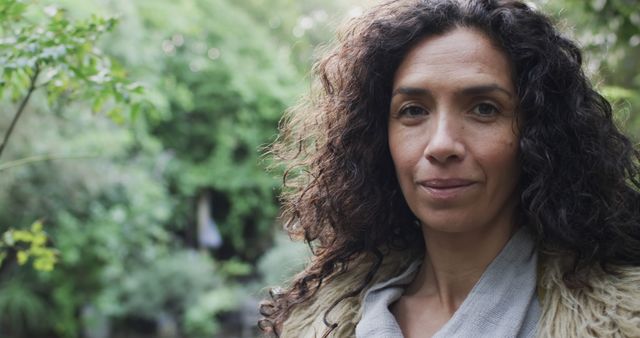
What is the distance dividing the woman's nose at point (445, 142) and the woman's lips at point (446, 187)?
0.05 meters

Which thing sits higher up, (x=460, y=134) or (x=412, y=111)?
(x=412, y=111)

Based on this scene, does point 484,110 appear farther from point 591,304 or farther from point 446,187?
point 591,304

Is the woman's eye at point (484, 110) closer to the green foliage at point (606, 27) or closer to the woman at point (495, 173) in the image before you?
the woman at point (495, 173)

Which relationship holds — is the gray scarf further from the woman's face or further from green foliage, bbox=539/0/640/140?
green foliage, bbox=539/0/640/140

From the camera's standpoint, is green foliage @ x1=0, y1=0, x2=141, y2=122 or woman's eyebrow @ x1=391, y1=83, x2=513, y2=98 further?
green foliage @ x1=0, y1=0, x2=141, y2=122

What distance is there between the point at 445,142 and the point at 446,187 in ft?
0.37

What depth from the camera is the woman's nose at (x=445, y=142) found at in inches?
69.6

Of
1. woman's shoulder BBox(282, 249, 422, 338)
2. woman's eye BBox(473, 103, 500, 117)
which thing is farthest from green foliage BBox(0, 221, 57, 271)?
woman's eye BBox(473, 103, 500, 117)

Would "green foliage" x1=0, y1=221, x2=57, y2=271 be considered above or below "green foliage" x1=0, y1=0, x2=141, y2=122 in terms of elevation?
below

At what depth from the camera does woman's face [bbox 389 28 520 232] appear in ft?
5.86

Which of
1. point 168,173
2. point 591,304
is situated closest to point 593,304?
point 591,304

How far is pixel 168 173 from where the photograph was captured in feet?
49.6

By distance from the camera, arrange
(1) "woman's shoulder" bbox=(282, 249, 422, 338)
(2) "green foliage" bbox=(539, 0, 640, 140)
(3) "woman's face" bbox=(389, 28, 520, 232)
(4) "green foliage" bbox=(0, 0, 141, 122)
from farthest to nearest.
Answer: (2) "green foliage" bbox=(539, 0, 640, 140) → (4) "green foliage" bbox=(0, 0, 141, 122) → (1) "woman's shoulder" bbox=(282, 249, 422, 338) → (3) "woman's face" bbox=(389, 28, 520, 232)

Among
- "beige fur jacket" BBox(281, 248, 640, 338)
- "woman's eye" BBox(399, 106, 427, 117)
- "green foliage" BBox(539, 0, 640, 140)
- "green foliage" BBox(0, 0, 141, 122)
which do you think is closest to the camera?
"beige fur jacket" BBox(281, 248, 640, 338)
